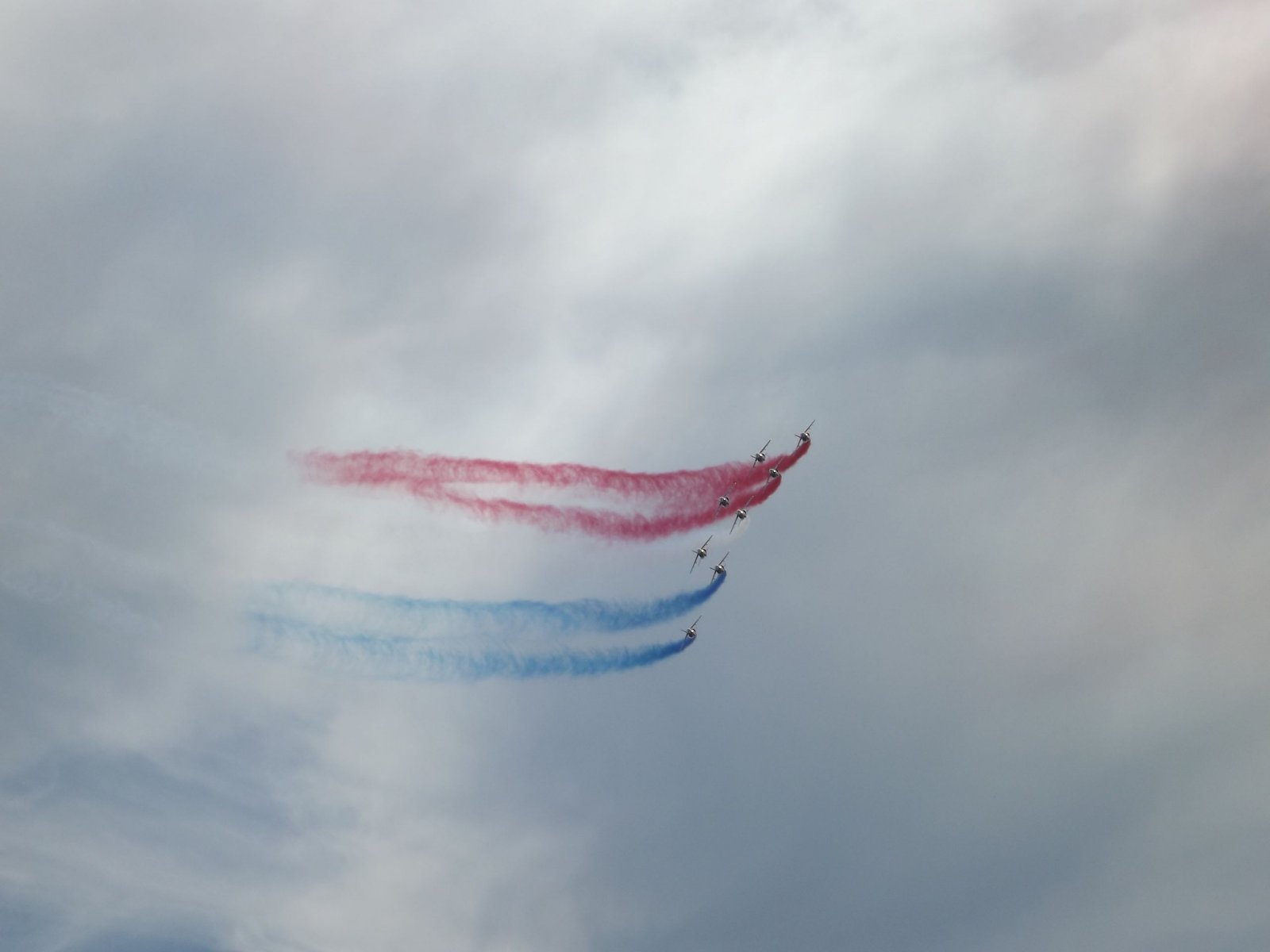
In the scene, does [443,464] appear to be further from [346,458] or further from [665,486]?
[665,486]

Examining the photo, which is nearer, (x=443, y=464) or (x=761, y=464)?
(x=443, y=464)

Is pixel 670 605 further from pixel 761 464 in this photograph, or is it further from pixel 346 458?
pixel 346 458

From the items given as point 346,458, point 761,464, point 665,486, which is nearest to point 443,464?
point 346,458

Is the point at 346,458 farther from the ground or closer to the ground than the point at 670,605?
farther from the ground

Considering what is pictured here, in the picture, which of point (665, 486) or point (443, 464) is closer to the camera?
point (443, 464)

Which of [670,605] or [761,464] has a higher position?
[761,464]

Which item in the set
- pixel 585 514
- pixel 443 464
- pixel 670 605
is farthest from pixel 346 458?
pixel 670 605

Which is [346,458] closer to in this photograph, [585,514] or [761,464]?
[585,514]
